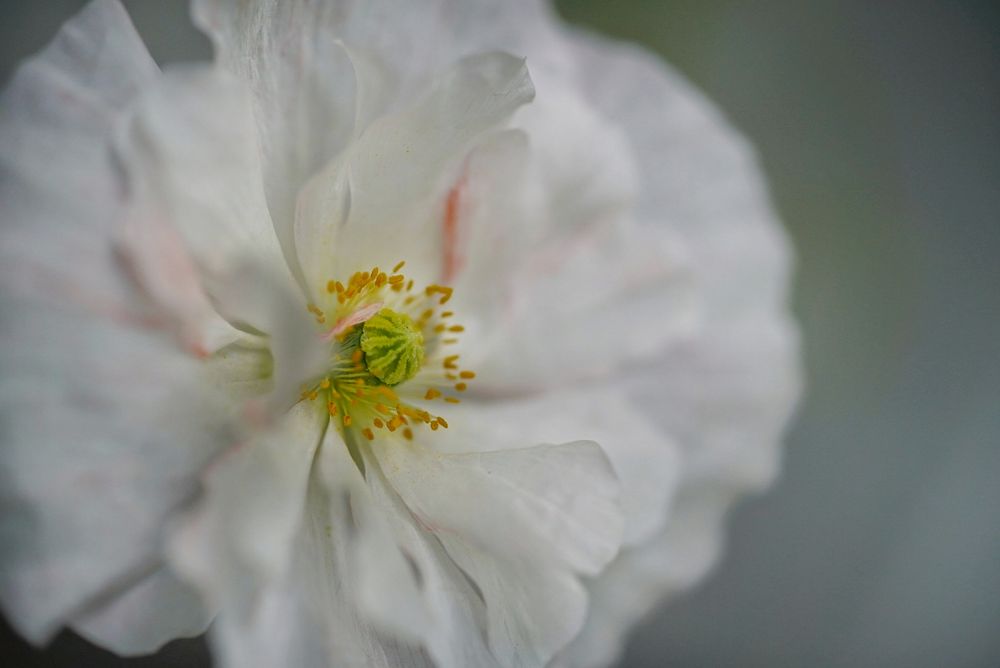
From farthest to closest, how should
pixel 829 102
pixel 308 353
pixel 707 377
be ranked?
pixel 829 102
pixel 707 377
pixel 308 353

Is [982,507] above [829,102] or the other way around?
the other way around

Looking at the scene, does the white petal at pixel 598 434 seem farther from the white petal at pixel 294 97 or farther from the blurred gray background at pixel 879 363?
the blurred gray background at pixel 879 363

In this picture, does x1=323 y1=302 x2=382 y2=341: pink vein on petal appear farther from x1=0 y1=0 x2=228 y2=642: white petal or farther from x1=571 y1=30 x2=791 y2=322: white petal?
x1=571 y1=30 x2=791 y2=322: white petal

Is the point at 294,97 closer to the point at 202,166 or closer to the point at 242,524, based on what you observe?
the point at 202,166

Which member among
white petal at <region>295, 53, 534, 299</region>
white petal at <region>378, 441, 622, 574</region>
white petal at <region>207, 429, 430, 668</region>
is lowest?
white petal at <region>207, 429, 430, 668</region>

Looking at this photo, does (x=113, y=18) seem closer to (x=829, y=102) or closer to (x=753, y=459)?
(x=753, y=459)

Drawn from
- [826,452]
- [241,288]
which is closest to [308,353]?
[241,288]

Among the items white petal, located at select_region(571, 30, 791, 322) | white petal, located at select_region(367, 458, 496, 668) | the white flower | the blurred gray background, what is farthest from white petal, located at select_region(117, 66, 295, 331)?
the blurred gray background

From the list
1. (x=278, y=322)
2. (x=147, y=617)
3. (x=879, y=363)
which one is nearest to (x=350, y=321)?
(x=278, y=322)
